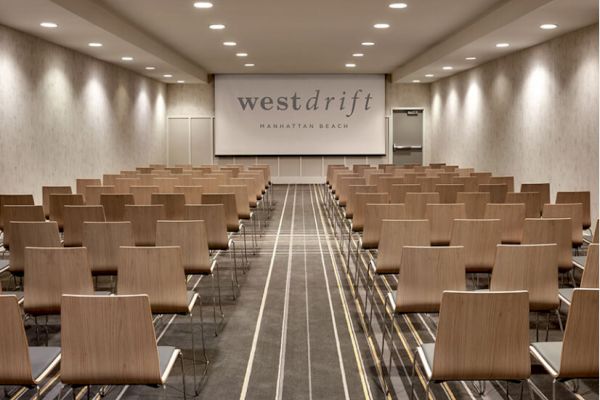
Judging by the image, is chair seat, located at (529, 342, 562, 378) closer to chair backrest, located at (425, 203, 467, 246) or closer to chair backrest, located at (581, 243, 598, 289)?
chair backrest, located at (581, 243, 598, 289)

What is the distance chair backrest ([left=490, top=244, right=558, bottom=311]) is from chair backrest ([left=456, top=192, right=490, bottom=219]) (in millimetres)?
3183

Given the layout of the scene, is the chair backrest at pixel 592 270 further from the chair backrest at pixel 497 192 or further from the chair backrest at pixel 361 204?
the chair backrest at pixel 497 192

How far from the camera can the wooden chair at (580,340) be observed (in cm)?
294

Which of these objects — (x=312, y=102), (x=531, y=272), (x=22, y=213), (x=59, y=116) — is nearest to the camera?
(x=531, y=272)

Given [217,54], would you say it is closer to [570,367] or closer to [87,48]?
[87,48]

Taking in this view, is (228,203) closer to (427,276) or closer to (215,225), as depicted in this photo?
(215,225)

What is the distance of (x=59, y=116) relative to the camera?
12.9 m

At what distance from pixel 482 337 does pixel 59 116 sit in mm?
11383

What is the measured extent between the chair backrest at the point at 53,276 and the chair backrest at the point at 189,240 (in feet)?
3.98

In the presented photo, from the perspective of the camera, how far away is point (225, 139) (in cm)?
2222

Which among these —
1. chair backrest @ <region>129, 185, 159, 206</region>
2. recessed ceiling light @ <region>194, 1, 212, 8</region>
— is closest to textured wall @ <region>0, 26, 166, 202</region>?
chair backrest @ <region>129, 185, 159, 206</region>

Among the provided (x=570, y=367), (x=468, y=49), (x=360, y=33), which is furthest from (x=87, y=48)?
(x=570, y=367)

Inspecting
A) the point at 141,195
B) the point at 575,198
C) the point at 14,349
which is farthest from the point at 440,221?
the point at 14,349

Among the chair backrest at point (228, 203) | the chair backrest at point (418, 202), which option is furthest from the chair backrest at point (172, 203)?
the chair backrest at point (418, 202)
